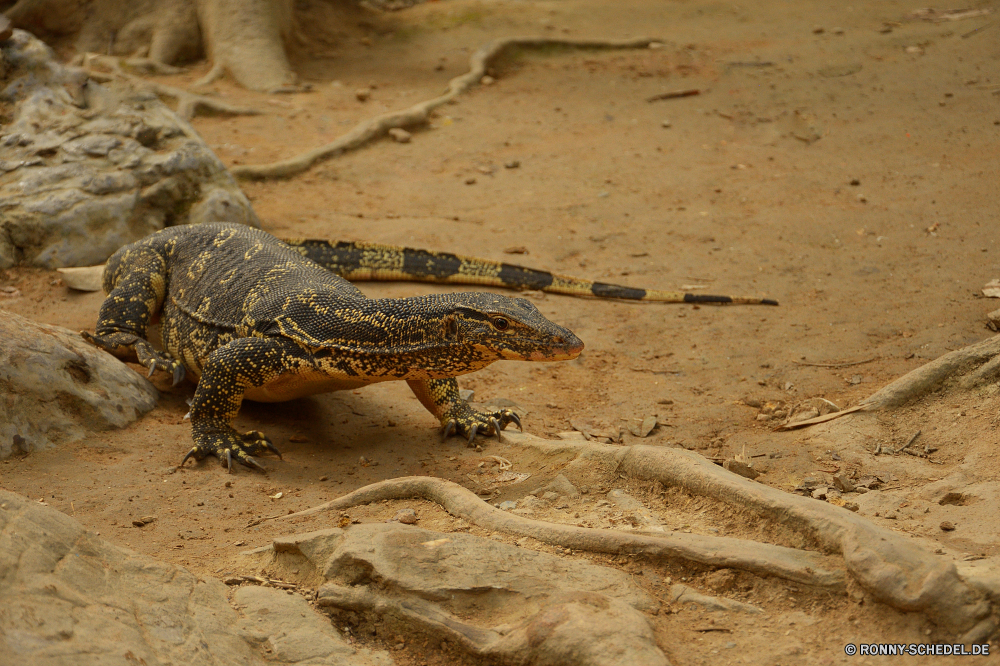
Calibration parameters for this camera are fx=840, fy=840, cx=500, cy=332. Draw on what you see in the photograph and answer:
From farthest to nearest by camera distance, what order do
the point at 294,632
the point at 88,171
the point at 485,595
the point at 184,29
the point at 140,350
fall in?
the point at 184,29
the point at 88,171
the point at 140,350
the point at 485,595
the point at 294,632

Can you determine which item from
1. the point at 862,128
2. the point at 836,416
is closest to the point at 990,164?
the point at 862,128

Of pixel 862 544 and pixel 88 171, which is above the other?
pixel 862 544

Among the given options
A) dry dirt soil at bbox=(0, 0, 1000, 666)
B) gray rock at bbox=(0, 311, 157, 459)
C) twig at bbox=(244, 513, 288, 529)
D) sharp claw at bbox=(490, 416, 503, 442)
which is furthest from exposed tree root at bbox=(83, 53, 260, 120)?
twig at bbox=(244, 513, 288, 529)

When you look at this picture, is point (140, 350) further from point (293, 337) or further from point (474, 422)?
point (474, 422)

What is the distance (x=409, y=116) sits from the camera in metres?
12.3

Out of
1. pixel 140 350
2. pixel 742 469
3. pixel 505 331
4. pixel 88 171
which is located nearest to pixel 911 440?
pixel 742 469

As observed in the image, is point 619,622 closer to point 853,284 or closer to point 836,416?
point 836,416

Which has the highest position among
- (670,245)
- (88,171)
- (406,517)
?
(88,171)

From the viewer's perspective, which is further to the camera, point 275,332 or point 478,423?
point 478,423

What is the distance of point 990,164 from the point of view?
9445mm

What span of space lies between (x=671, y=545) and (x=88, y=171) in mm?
7171

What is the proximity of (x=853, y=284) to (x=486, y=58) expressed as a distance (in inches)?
377

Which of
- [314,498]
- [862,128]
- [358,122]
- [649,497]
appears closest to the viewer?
[649,497]

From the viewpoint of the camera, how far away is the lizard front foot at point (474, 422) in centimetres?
520
